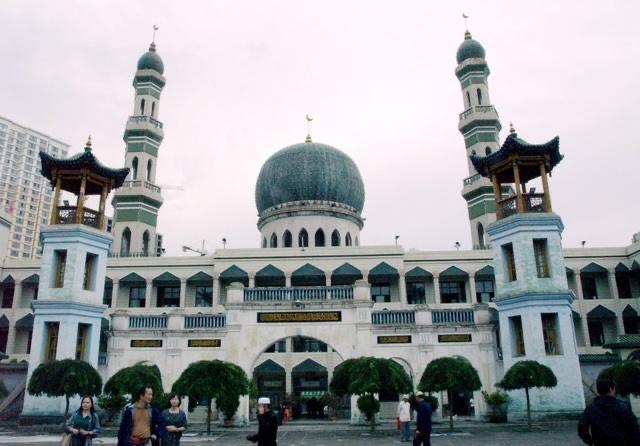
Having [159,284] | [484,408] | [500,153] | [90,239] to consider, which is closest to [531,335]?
[484,408]

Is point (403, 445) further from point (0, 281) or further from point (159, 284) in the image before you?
point (0, 281)

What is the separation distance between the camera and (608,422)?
6.64 meters

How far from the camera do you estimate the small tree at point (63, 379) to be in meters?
22.7

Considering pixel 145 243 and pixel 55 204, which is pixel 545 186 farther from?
pixel 145 243

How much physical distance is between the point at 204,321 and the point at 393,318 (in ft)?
31.3

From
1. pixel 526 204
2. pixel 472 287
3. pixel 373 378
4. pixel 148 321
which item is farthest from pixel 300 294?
pixel 472 287

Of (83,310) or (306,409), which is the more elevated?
(83,310)

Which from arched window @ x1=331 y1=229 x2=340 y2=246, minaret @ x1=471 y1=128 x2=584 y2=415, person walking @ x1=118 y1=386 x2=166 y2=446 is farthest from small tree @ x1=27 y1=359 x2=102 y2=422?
arched window @ x1=331 y1=229 x2=340 y2=246

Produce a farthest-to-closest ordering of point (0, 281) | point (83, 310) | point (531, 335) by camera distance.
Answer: point (0, 281)
point (83, 310)
point (531, 335)

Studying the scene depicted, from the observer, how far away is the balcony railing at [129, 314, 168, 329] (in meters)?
27.9

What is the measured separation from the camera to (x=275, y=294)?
1078 inches

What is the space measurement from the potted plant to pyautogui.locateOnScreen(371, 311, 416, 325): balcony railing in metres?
4.86

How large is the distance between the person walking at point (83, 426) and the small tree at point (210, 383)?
12591 millimetres

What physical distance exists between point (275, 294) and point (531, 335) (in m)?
12.3
